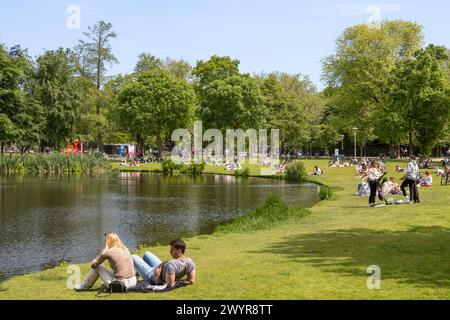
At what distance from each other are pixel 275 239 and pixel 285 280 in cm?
656

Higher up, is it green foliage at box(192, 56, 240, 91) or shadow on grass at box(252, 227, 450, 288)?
green foliage at box(192, 56, 240, 91)

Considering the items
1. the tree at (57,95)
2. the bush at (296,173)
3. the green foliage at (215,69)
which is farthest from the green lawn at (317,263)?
the green foliage at (215,69)

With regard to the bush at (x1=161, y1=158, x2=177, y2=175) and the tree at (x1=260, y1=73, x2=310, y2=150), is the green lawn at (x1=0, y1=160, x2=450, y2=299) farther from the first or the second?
the tree at (x1=260, y1=73, x2=310, y2=150)

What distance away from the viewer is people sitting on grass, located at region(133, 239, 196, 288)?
1094 cm

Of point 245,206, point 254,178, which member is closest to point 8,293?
point 245,206

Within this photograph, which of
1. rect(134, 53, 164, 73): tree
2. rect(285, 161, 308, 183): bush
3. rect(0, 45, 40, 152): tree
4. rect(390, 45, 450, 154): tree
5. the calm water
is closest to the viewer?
the calm water

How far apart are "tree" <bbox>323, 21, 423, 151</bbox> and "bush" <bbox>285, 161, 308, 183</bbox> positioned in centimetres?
2456

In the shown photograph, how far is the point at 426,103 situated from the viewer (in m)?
63.7

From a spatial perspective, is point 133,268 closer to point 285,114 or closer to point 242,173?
point 242,173

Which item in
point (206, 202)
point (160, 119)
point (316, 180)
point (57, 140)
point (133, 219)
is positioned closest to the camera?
point (133, 219)

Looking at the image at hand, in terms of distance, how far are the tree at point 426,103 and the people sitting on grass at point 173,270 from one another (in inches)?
2233

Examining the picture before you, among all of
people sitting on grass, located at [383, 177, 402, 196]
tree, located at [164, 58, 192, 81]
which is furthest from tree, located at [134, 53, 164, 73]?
people sitting on grass, located at [383, 177, 402, 196]

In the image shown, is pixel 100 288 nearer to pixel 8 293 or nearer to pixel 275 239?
pixel 8 293
